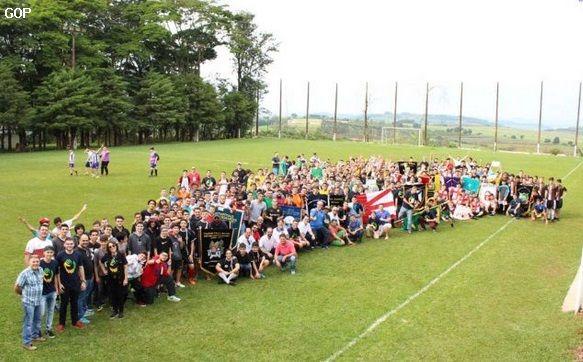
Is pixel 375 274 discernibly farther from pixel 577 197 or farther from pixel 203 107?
pixel 203 107

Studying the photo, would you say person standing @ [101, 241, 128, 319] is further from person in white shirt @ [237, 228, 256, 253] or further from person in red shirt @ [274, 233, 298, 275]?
person in red shirt @ [274, 233, 298, 275]

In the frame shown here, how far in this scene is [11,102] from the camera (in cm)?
4459

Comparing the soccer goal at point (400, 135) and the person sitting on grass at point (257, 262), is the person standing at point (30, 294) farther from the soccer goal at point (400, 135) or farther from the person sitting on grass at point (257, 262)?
the soccer goal at point (400, 135)

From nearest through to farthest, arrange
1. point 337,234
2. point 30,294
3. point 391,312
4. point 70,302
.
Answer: point 30,294, point 70,302, point 391,312, point 337,234

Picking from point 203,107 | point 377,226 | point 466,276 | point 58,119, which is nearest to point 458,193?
point 377,226

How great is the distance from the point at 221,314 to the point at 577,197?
23.6 meters

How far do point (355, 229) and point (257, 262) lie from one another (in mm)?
4763

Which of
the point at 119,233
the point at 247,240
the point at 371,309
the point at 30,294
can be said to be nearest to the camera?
the point at 30,294

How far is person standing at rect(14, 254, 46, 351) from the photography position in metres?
8.88

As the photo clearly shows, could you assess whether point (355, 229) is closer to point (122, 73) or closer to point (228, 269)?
point (228, 269)

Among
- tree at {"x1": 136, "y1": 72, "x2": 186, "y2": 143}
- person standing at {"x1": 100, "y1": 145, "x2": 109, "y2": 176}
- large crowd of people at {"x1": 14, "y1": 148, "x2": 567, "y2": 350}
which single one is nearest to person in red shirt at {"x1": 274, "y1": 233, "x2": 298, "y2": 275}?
large crowd of people at {"x1": 14, "y1": 148, "x2": 567, "y2": 350}

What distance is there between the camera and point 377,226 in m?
18.5

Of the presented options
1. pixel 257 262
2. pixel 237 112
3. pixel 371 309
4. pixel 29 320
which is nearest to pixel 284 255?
pixel 257 262

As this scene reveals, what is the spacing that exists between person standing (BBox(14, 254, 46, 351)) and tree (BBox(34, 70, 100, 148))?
138ft
